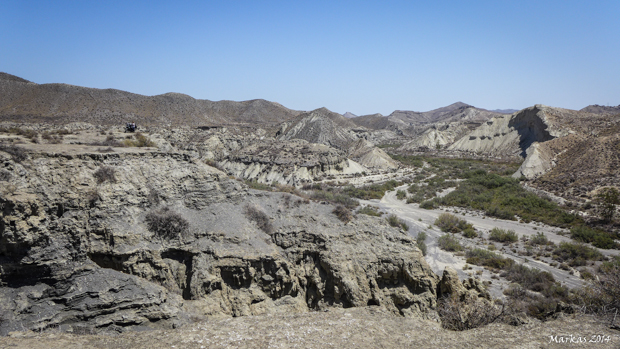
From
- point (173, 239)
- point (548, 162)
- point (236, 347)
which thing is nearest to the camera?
point (236, 347)

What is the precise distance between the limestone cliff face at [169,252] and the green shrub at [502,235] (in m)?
19.7

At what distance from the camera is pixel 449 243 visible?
25734 millimetres

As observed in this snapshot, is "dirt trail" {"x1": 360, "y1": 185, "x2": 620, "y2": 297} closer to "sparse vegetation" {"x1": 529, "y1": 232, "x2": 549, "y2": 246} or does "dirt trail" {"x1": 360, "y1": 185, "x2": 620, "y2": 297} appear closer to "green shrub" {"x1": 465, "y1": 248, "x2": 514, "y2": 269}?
"green shrub" {"x1": 465, "y1": 248, "x2": 514, "y2": 269}

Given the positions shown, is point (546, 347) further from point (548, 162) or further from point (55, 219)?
point (548, 162)

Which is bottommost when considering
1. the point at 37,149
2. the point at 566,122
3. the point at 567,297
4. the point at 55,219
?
the point at 567,297

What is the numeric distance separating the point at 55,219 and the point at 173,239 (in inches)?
126

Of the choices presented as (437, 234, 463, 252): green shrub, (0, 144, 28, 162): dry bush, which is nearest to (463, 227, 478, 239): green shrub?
(437, 234, 463, 252): green shrub

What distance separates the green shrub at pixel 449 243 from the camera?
25.3m

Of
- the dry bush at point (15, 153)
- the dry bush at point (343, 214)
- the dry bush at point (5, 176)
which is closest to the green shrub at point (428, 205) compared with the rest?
the dry bush at point (343, 214)

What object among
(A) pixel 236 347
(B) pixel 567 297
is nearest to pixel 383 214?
(B) pixel 567 297

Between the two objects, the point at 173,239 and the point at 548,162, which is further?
the point at 548,162

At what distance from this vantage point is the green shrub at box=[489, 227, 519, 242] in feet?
90.0

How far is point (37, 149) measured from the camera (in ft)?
32.4

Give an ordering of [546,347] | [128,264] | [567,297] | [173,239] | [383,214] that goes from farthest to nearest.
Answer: [383,214]
[567,297]
[173,239]
[128,264]
[546,347]
